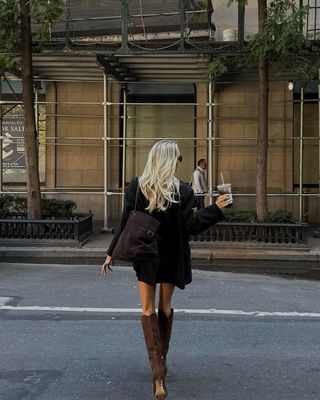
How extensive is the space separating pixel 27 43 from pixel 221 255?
582 centimetres

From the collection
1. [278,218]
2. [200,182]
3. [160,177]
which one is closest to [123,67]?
[200,182]

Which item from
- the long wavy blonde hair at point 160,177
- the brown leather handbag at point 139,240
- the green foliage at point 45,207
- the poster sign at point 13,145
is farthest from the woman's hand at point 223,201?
the poster sign at point 13,145

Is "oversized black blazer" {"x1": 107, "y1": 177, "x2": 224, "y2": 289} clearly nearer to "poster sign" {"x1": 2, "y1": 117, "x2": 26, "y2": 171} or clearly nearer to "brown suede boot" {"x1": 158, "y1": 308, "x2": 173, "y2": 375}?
"brown suede boot" {"x1": 158, "y1": 308, "x2": 173, "y2": 375}

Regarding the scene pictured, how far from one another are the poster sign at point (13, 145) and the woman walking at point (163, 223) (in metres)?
12.2

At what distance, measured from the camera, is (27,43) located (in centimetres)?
1139

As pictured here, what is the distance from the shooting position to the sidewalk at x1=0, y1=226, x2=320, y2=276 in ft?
33.1

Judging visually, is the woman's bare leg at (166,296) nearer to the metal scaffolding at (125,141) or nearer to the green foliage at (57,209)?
the green foliage at (57,209)

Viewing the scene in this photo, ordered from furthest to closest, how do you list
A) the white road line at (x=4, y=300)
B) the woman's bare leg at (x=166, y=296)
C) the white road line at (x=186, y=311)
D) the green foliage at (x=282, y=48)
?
1. the green foliage at (x=282, y=48)
2. the white road line at (x=4, y=300)
3. the white road line at (x=186, y=311)
4. the woman's bare leg at (x=166, y=296)

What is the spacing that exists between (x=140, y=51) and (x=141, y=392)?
9.25m

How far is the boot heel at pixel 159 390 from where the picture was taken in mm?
3596

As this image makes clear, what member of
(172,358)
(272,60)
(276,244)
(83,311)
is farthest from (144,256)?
(272,60)

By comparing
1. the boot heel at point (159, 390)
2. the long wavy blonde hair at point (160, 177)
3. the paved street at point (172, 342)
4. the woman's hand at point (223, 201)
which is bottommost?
the paved street at point (172, 342)

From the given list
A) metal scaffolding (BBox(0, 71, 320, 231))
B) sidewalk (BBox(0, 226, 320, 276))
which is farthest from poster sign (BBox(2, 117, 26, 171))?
sidewalk (BBox(0, 226, 320, 276))

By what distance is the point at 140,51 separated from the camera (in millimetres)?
12047
